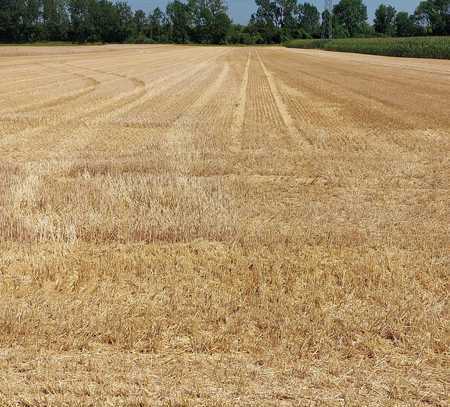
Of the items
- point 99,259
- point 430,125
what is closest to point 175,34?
point 430,125

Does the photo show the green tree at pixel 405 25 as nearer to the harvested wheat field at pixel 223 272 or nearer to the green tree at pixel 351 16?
the green tree at pixel 351 16

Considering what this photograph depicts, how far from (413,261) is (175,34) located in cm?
16000

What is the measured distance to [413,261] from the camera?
6.08 m

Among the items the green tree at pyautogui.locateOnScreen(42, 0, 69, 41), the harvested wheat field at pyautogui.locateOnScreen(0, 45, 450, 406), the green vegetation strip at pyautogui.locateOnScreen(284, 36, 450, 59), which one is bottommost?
the harvested wheat field at pyautogui.locateOnScreen(0, 45, 450, 406)

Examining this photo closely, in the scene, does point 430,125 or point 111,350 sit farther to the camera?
point 430,125

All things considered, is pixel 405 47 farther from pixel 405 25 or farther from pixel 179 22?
pixel 179 22

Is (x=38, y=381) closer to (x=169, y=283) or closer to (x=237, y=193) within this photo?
(x=169, y=283)

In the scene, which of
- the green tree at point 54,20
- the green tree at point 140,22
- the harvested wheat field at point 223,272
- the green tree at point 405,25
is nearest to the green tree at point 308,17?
the green tree at point 405,25

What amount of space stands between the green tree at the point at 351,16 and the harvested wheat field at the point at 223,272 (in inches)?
6977

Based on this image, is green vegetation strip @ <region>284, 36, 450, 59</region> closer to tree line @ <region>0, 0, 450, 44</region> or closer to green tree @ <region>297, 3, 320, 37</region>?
tree line @ <region>0, 0, 450, 44</region>

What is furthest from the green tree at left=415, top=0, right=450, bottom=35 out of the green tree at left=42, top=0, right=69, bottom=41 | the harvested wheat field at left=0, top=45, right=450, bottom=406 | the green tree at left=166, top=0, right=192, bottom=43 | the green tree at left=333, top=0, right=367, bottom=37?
the harvested wheat field at left=0, top=45, right=450, bottom=406

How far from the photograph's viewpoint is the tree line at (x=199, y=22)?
13293cm

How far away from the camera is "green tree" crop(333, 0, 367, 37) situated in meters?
176

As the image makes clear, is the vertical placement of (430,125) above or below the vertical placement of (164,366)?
above
